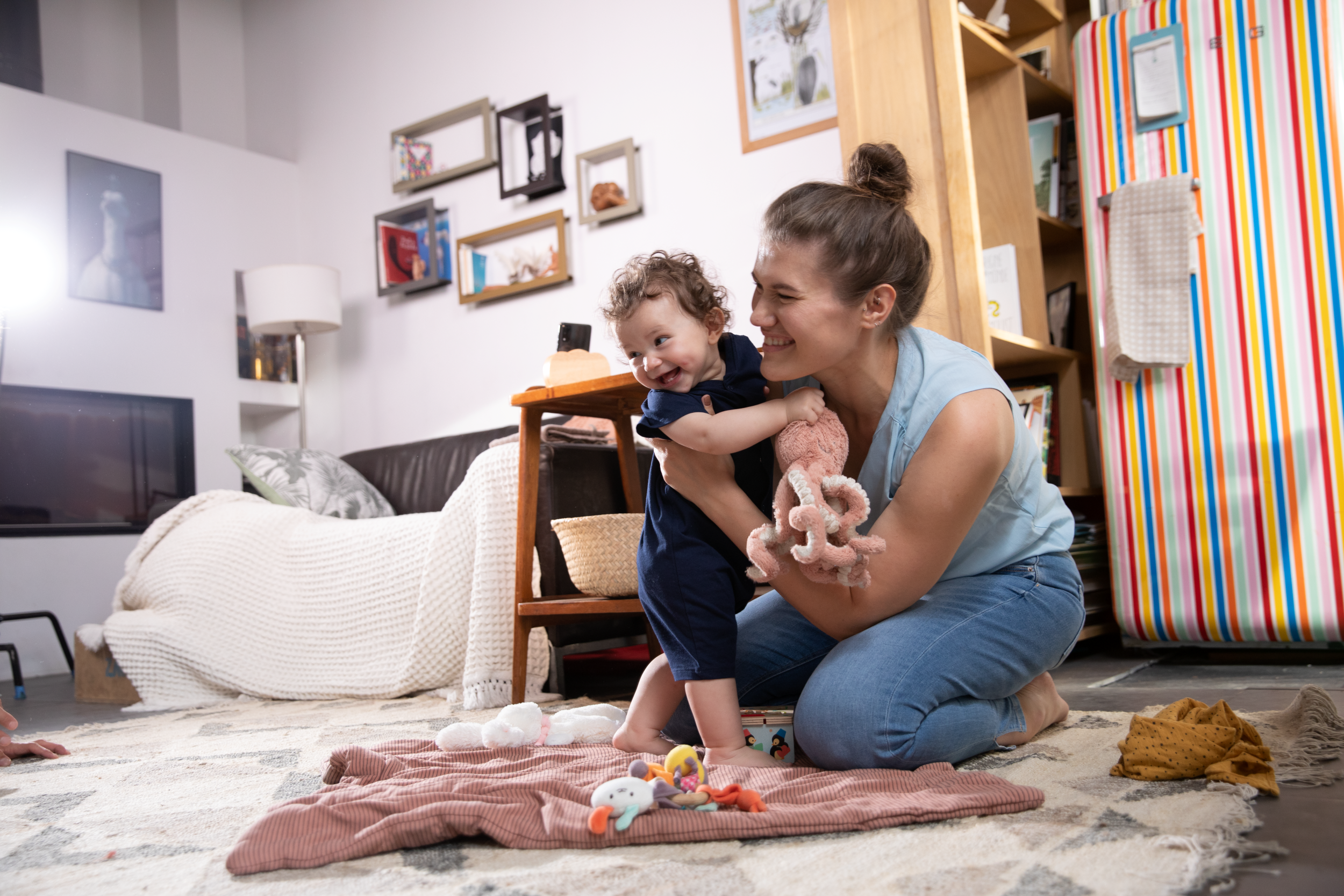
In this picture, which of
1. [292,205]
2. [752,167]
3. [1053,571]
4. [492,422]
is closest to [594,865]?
[1053,571]

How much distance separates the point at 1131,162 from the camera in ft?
7.77

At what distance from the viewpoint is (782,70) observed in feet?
10.5

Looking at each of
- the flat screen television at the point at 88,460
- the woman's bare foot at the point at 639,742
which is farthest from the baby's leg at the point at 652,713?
the flat screen television at the point at 88,460

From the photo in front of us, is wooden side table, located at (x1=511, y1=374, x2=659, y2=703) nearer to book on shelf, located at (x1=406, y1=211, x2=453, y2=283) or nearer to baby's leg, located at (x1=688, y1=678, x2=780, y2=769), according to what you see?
baby's leg, located at (x1=688, y1=678, x2=780, y2=769)

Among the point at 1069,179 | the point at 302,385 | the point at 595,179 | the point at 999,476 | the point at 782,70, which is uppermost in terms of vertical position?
the point at 782,70

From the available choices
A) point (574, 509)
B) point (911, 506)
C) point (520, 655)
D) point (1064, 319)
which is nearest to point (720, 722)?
point (911, 506)

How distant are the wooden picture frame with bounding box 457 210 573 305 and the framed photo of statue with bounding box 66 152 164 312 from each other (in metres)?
1.34

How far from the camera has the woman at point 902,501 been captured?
3.93 feet

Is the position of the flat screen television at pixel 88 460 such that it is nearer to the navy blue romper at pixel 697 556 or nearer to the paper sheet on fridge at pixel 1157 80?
the navy blue romper at pixel 697 556

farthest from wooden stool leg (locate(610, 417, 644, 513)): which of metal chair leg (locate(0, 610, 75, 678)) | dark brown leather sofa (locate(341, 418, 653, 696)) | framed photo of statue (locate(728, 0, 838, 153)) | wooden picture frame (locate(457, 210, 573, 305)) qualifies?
metal chair leg (locate(0, 610, 75, 678))

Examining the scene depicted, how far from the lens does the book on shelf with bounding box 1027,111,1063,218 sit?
266 cm

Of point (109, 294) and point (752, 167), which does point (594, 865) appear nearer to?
point (752, 167)

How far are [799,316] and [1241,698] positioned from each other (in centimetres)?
119

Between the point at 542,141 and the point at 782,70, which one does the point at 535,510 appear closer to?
the point at 782,70
